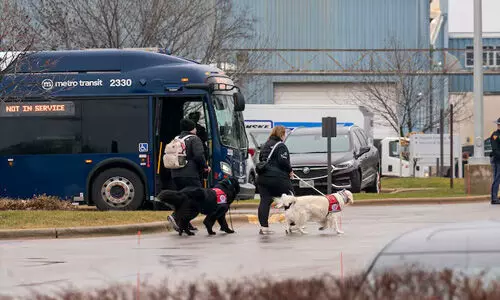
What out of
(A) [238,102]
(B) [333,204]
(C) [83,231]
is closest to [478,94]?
(A) [238,102]

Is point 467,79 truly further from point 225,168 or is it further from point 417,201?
point 225,168

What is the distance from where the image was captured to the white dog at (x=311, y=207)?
57.4 ft

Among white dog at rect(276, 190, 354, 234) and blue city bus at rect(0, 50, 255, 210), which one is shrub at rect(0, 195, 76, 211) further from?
white dog at rect(276, 190, 354, 234)

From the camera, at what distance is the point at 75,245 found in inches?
663

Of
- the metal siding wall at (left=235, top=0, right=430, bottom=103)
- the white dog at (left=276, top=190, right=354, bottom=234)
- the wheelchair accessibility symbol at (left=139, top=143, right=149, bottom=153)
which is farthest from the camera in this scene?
the metal siding wall at (left=235, top=0, right=430, bottom=103)

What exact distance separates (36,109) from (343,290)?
62.0 ft

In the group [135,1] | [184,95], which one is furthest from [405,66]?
[184,95]

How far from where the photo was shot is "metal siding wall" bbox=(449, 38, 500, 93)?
71188mm

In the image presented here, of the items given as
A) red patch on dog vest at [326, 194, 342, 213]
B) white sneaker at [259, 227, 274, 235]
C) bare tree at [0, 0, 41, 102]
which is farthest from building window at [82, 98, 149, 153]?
red patch on dog vest at [326, 194, 342, 213]

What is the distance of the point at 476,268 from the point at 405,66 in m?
53.2

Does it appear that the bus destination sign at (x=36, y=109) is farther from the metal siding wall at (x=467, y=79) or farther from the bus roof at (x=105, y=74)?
the metal siding wall at (x=467, y=79)

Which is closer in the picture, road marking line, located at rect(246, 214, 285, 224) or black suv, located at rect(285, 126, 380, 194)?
road marking line, located at rect(246, 214, 285, 224)

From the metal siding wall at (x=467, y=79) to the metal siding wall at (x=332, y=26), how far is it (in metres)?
7.29

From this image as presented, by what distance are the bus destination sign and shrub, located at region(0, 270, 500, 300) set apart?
17047mm
